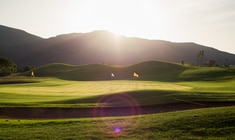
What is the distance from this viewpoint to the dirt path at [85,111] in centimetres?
2834

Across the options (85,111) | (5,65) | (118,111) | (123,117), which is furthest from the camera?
(5,65)

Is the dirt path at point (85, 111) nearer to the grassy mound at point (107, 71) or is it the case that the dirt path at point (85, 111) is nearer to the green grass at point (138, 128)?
the green grass at point (138, 128)

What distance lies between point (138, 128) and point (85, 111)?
12983 millimetres

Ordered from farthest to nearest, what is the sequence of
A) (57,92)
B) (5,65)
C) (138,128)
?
(5,65) < (57,92) < (138,128)

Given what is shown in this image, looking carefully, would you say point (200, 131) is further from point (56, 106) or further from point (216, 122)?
point (56, 106)

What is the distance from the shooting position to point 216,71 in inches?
4161

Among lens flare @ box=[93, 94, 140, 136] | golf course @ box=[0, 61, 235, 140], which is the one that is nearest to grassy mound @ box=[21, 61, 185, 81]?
lens flare @ box=[93, 94, 140, 136]

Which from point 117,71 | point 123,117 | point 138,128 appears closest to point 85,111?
point 123,117

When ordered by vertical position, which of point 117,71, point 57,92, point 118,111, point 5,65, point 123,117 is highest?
point 5,65

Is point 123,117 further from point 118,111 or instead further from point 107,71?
point 107,71

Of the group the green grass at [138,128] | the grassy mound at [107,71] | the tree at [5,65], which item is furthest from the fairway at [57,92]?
the tree at [5,65]

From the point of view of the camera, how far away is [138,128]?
18047mm

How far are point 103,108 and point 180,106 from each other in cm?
878

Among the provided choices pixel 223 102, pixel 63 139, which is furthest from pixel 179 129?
pixel 223 102
